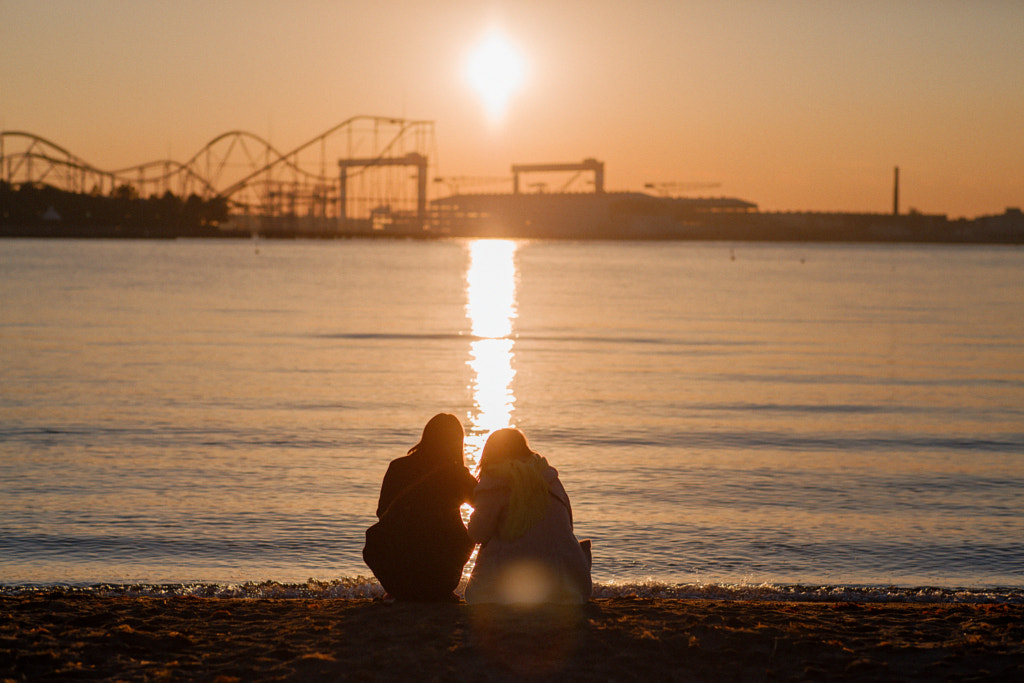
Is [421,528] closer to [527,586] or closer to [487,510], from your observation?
[487,510]

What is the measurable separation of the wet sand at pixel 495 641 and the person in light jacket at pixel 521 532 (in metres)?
0.16

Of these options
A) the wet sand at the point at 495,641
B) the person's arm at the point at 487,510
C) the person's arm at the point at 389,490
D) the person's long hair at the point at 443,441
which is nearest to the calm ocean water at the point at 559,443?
the wet sand at the point at 495,641

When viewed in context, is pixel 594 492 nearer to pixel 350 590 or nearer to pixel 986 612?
pixel 350 590

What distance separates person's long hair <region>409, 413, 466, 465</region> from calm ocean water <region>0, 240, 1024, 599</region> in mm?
1707

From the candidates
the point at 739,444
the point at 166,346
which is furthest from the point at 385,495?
the point at 166,346

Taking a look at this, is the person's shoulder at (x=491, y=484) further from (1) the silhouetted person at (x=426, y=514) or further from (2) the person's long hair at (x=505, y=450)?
(1) the silhouetted person at (x=426, y=514)

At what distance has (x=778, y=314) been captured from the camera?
40938mm

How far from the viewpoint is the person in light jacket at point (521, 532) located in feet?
19.2

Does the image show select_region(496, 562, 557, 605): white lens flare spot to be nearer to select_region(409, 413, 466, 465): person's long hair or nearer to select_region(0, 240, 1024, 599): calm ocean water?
select_region(409, 413, 466, 465): person's long hair

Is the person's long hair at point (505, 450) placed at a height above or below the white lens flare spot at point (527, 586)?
above

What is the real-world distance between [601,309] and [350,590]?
1458 inches

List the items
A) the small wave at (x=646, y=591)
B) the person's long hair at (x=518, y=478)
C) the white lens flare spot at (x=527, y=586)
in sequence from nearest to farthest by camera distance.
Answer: the person's long hair at (x=518, y=478) < the white lens flare spot at (x=527, y=586) < the small wave at (x=646, y=591)

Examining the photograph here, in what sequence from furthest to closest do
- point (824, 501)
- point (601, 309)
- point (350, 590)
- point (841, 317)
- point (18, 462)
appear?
point (601, 309), point (841, 317), point (18, 462), point (824, 501), point (350, 590)

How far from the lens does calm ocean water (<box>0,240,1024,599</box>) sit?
8.38 m
